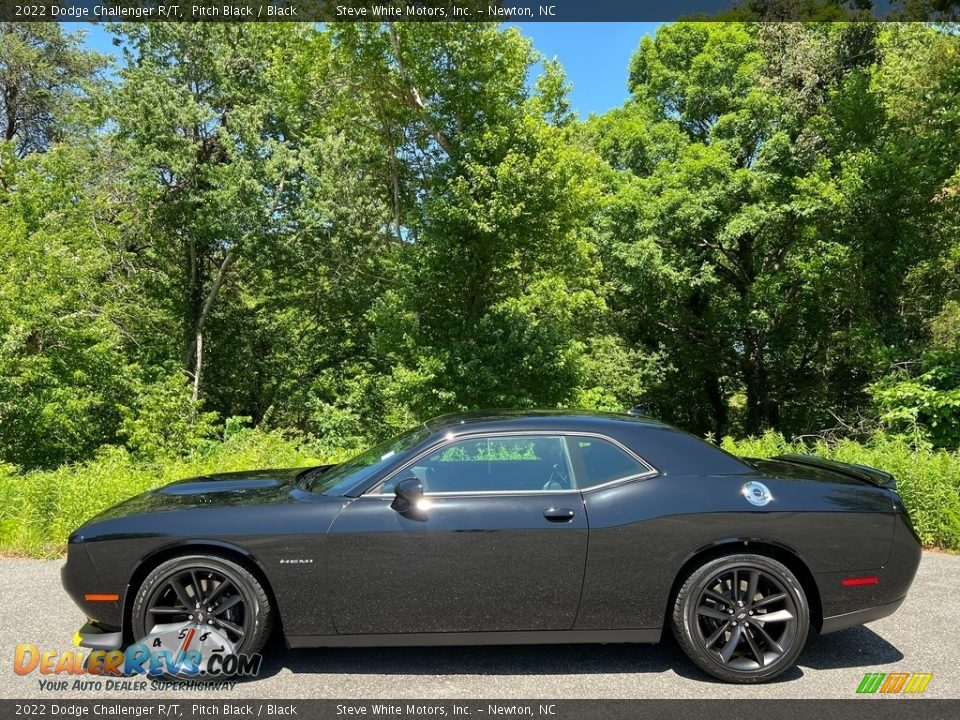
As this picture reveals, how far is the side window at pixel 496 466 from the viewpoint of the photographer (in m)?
4.05

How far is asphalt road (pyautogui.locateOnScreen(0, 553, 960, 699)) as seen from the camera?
369 cm

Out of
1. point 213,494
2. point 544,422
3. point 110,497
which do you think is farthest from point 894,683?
point 110,497

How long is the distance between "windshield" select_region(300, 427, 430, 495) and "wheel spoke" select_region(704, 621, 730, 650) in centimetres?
193

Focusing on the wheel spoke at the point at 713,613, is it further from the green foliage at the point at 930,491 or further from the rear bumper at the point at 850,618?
the green foliage at the point at 930,491

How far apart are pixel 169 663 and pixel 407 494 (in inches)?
61.4

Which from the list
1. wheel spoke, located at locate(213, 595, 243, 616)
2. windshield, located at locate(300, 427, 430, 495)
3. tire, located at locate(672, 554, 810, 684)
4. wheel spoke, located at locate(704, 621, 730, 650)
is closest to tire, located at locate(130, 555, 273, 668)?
A: wheel spoke, located at locate(213, 595, 243, 616)

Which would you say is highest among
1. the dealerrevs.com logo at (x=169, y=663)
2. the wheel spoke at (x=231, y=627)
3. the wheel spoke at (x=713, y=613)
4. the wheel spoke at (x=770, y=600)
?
the wheel spoke at (x=770, y=600)

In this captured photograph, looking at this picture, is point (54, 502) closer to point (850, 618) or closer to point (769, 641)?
point (769, 641)

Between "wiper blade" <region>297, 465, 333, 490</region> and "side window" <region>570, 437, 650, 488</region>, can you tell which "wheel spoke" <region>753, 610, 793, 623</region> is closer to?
"side window" <region>570, 437, 650, 488</region>

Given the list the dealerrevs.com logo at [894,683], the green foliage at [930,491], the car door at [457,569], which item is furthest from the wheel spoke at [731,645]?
the green foliage at [930,491]

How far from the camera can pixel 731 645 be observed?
3.84 m

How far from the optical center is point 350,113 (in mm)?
20781

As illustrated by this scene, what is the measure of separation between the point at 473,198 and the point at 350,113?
6094 millimetres

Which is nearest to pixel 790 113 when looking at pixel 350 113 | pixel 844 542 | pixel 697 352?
pixel 697 352
